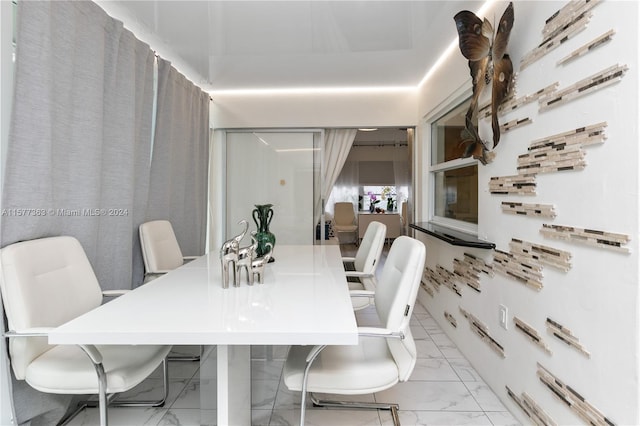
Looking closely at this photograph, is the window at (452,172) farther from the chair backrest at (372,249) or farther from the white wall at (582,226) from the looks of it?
the chair backrest at (372,249)

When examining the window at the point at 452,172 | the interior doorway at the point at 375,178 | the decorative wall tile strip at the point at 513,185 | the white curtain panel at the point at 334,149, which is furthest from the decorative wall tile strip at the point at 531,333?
the interior doorway at the point at 375,178

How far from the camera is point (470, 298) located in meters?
2.43

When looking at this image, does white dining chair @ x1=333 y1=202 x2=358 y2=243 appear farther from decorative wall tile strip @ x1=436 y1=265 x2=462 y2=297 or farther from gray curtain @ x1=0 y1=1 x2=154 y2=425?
gray curtain @ x1=0 y1=1 x2=154 y2=425

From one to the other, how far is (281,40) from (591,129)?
229 centimetres

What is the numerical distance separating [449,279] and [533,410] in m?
1.31

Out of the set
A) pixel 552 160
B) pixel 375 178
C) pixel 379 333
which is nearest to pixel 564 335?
pixel 552 160

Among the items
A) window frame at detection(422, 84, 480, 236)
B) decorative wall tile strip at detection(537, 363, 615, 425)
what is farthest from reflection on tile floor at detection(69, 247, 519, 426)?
window frame at detection(422, 84, 480, 236)

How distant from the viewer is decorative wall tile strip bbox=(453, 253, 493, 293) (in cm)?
222

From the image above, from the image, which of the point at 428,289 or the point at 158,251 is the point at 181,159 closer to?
the point at 158,251

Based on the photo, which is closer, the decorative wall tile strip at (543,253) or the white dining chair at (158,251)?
the decorative wall tile strip at (543,253)

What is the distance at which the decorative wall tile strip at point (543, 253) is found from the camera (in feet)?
4.75

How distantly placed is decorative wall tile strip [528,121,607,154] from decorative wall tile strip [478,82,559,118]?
0.71 feet

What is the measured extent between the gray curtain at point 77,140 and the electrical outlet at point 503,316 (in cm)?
245

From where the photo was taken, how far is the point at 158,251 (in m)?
2.56
